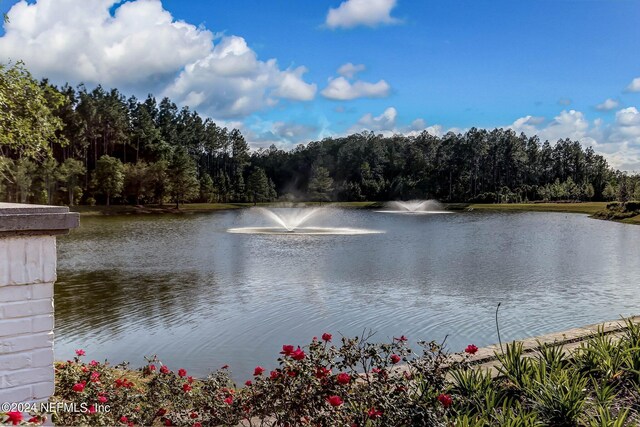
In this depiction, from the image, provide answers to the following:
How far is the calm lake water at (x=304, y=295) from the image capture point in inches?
384

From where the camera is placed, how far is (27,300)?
12.0 ft

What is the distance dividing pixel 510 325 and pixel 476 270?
7.80 m

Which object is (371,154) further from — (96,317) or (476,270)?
(96,317)

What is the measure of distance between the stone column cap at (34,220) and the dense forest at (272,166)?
57388 mm

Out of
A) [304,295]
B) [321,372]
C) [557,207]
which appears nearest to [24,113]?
[304,295]

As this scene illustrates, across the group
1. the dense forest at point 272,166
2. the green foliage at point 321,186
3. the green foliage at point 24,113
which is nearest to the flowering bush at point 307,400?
the green foliage at point 24,113

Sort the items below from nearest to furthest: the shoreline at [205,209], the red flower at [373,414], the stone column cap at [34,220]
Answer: the stone column cap at [34,220] < the red flower at [373,414] < the shoreline at [205,209]

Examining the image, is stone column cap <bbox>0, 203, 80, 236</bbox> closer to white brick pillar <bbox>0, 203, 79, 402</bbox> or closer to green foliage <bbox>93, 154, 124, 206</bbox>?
white brick pillar <bbox>0, 203, 79, 402</bbox>

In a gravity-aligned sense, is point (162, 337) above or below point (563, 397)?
below

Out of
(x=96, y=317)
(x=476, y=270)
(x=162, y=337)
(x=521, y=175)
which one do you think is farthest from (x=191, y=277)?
(x=521, y=175)

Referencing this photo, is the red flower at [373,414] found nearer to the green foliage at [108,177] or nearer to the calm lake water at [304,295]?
the calm lake water at [304,295]

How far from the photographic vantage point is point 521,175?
107 metres

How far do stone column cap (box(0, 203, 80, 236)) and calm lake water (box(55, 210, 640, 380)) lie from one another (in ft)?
15.4

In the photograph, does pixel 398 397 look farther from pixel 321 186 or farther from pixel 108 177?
pixel 321 186
